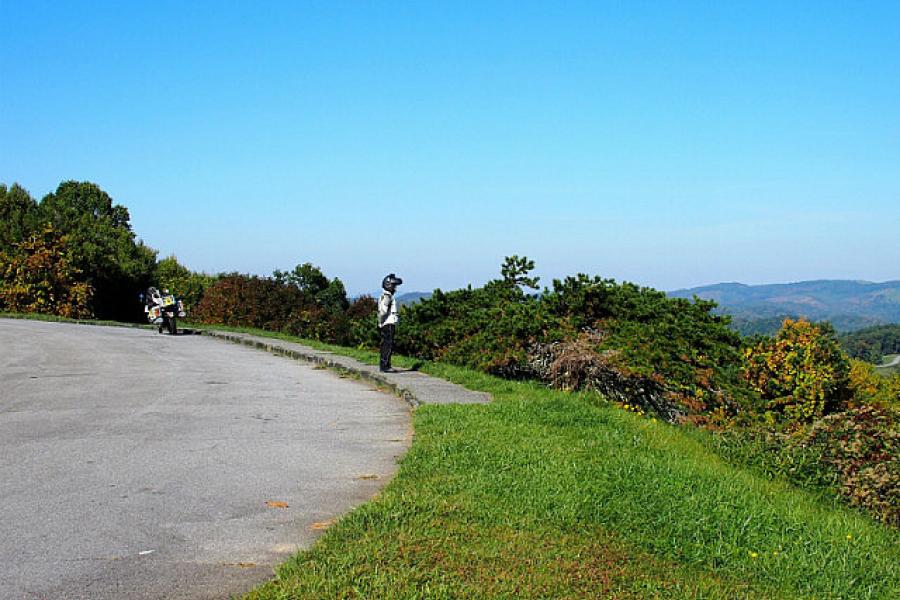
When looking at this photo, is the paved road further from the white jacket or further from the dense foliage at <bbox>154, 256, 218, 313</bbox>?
the dense foliage at <bbox>154, 256, 218, 313</bbox>

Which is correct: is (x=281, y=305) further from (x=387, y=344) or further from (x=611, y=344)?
(x=611, y=344)

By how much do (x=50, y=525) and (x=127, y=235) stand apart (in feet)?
129

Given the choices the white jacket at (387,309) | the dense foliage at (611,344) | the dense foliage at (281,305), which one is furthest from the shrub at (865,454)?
the dense foliage at (281,305)

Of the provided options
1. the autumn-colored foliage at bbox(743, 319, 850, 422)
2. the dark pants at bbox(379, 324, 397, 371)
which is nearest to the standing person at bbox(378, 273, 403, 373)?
the dark pants at bbox(379, 324, 397, 371)

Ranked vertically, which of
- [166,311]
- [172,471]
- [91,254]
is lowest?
[172,471]

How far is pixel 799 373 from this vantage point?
Answer: 15.5 meters

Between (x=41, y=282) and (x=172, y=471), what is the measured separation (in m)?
24.7

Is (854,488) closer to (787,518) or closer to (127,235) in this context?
(787,518)

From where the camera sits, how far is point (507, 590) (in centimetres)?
419

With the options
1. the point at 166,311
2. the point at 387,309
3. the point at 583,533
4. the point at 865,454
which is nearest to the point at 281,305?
the point at 166,311

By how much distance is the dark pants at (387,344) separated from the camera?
13258 mm

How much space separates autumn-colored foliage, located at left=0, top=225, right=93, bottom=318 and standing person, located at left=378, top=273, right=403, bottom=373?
19402 mm

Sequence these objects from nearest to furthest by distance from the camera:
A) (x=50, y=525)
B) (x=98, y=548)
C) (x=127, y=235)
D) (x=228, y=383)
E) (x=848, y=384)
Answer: (x=98, y=548), (x=50, y=525), (x=228, y=383), (x=848, y=384), (x=127, y=235)

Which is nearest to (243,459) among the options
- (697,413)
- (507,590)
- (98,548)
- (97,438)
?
(97,438)
